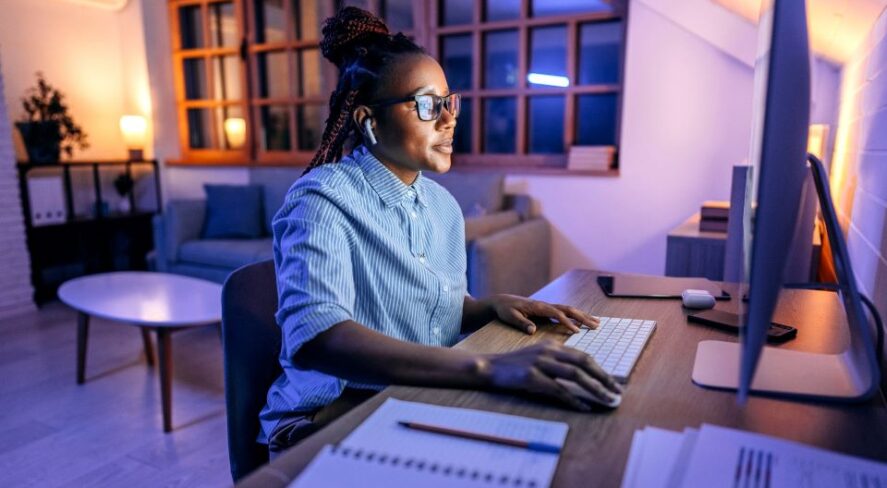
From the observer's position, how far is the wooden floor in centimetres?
205

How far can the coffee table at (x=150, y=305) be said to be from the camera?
2373 millimetres

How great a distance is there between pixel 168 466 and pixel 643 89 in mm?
2994

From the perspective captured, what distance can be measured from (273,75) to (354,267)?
4211mm

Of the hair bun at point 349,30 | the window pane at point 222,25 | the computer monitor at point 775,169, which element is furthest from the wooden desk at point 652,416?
the window pane at point 222,25

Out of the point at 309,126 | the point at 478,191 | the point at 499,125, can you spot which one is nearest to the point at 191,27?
the point at 309,126

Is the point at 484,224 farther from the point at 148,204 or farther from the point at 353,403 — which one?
the point at 148,204

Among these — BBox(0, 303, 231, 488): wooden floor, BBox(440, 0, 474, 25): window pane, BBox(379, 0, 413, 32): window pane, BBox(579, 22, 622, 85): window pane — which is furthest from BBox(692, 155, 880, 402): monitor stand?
BBox(379, 0, 413, 32): window pane

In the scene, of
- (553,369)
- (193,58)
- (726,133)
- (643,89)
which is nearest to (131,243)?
(193,58)

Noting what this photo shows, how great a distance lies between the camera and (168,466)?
2.08 metres

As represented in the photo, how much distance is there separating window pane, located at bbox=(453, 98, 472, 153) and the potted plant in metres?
2.82

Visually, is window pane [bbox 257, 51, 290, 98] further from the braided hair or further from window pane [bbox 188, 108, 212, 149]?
the braided hair

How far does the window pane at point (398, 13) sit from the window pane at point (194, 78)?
184 centimetres

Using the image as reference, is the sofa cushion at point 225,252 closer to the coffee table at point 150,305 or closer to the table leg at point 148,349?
the coffee table at point 150,305

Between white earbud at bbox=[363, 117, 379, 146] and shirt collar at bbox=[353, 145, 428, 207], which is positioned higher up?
white earbud at bbox=[363, 117, 379, 146]
